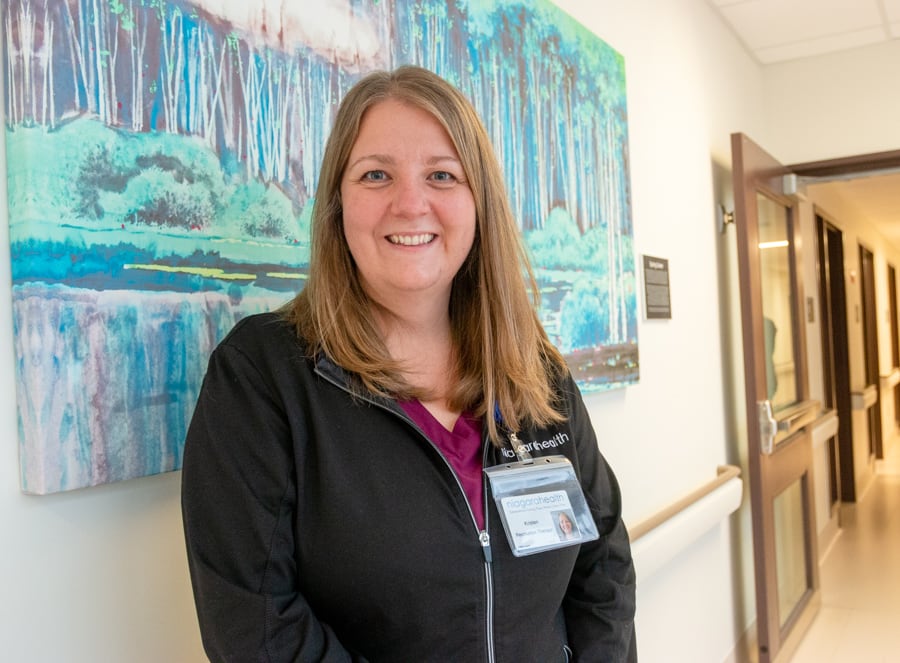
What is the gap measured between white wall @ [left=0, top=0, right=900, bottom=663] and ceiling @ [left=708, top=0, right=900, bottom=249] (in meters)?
0.10

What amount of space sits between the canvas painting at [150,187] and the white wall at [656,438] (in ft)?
0.17

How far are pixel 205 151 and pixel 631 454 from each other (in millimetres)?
1899

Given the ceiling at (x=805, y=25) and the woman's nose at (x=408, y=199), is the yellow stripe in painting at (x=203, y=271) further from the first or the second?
the ceiling at (x=805, y=25)

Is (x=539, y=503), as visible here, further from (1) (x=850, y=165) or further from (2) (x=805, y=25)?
(1) (x=850, y=165)

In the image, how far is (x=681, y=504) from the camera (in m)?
2.87

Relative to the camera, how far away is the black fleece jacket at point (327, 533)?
1049 millimetres

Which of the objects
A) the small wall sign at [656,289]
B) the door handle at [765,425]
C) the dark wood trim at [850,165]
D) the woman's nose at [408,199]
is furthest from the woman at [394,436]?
the dark wood trim at [850,165]

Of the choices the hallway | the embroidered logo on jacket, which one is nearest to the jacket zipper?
the embroidered logo on jacket

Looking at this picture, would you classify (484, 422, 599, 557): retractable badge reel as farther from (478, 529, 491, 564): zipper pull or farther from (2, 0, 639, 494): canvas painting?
(2, 0, 639, 494): canvas painting

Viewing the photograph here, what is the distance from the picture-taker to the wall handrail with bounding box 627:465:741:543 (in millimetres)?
2539

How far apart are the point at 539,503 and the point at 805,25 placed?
12.2ft

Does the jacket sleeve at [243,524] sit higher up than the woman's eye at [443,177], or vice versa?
the woman's eye at [443,177]

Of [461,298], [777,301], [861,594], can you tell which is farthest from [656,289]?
[861,594]

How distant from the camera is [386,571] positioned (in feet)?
3.75
